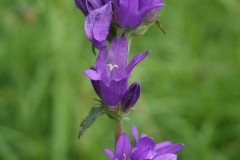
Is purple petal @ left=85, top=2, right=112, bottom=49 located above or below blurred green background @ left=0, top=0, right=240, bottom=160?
below

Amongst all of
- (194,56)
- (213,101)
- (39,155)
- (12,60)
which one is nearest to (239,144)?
(213,101)

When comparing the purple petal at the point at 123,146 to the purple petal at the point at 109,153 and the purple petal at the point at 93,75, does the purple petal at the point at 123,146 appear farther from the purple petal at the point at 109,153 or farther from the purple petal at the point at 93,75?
the purple petal at the point at 93,75

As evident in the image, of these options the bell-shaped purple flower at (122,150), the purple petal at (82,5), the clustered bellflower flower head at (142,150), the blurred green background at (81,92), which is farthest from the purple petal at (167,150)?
the blurred green background at (81,92)

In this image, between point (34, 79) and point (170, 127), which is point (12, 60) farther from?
point (170, 127)

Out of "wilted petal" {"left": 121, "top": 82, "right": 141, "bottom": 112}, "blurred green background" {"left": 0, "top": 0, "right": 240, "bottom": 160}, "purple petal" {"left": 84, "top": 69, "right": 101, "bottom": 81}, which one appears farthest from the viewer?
"blurred green background" {"left": 0, "top": 0, "right": 240, "bottom": 160}

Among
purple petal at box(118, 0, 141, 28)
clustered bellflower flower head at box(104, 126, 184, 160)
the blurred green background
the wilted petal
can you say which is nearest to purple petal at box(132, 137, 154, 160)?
clustered bellflower flower head at box(104, 126, 184, 160)

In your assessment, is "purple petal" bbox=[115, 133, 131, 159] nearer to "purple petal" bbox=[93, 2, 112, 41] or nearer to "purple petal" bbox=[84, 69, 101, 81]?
"purple petal" bbox=[84, 69, 101, 81]

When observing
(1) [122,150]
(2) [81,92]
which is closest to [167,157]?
(1) [122,150]
